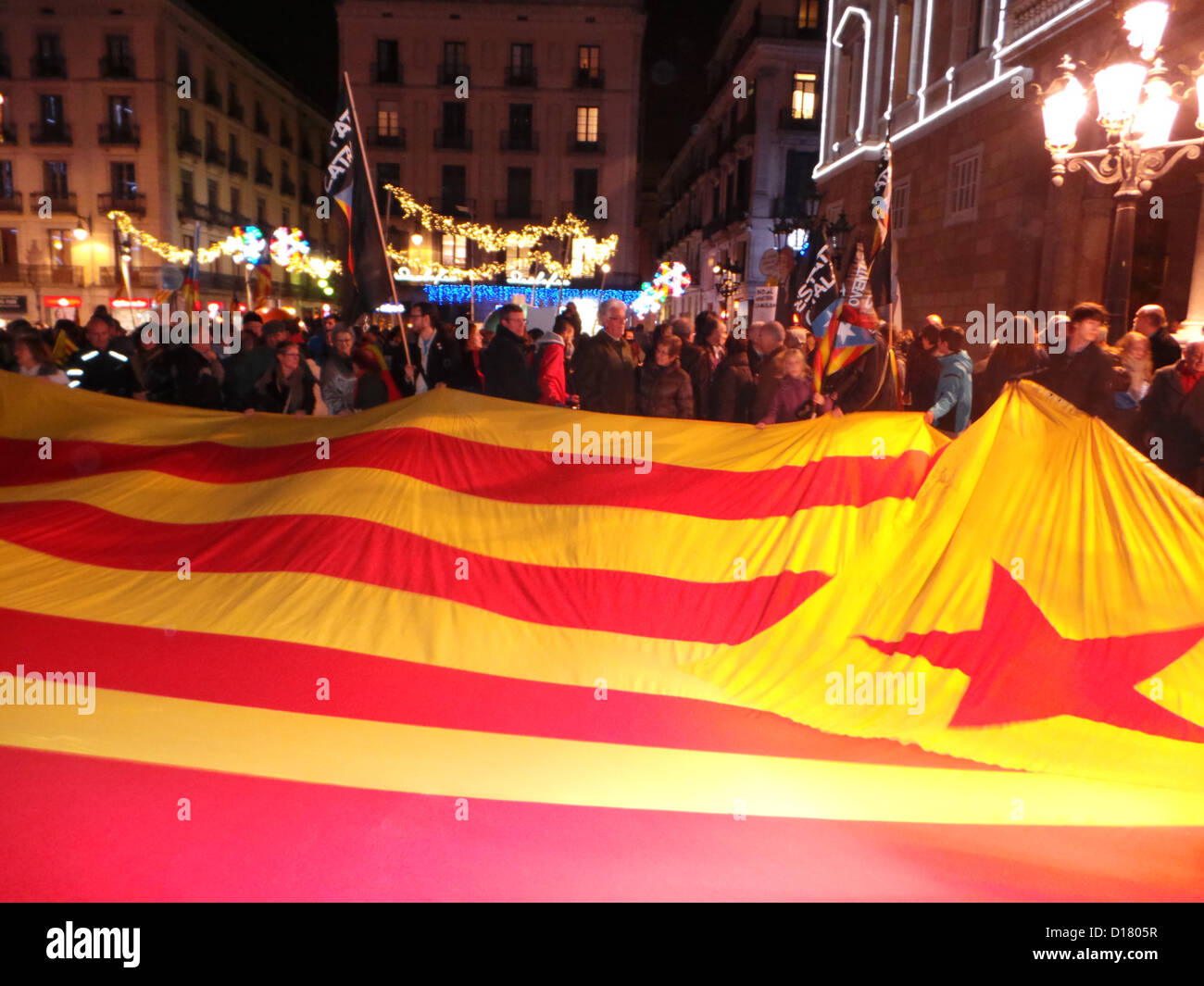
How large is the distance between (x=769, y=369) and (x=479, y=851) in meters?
5.04

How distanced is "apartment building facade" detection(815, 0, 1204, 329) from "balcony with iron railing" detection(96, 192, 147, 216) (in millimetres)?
29189

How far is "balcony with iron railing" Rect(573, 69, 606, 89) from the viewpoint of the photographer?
40.9 meters

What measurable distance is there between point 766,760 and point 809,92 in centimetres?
3282

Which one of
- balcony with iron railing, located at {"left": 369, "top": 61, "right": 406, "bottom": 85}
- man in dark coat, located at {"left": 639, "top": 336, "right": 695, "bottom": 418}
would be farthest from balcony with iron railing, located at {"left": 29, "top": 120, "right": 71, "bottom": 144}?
man in dark coat, located at {"left": 639, "top": 336, "right": 695, "bottom": 418}

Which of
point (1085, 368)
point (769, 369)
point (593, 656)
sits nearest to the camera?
A: point (593, 656)

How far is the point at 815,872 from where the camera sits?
275cm

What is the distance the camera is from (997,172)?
1448 cm

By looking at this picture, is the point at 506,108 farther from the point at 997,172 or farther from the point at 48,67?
the point at 997,172

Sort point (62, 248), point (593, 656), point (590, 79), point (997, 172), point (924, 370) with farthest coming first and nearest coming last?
1. point (590, 79)
2. point (62, 248)
3. point (997, 172)
4. point (924, 370)
5. point (593, 656)

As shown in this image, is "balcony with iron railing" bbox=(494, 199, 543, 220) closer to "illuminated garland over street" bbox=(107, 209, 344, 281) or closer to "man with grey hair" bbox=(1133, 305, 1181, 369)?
"illuminated garland over street" bbox=(107, 209, 344, 281)

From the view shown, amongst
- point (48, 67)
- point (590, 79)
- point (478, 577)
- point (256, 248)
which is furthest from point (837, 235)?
point (48, 67)

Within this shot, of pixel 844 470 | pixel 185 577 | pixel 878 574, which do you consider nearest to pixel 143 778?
pixel 185 577

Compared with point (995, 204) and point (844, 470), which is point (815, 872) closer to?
point (844, 470)
